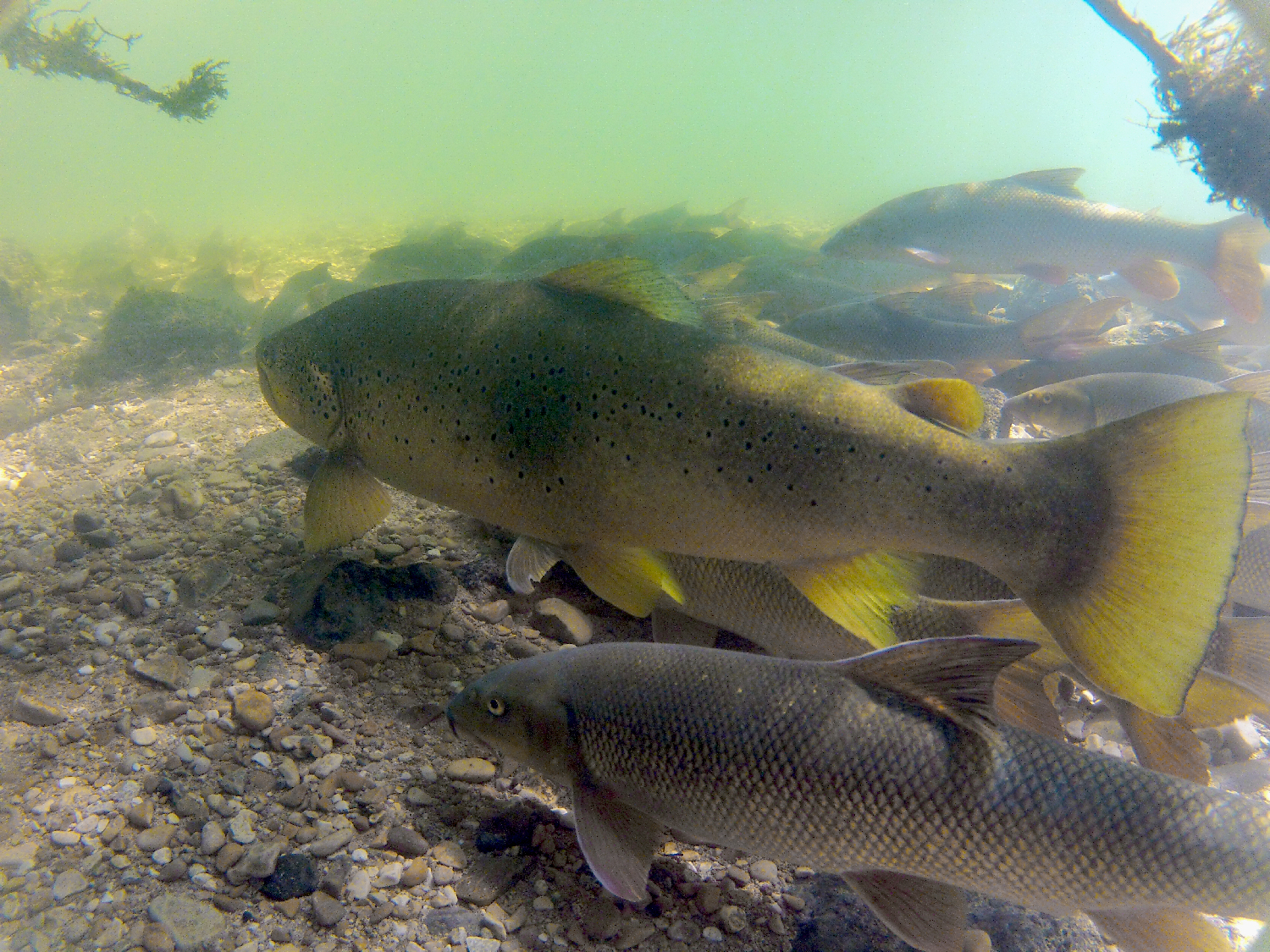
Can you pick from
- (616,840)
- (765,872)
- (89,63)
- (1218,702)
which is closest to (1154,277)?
(1218,702)

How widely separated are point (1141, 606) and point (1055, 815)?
0.59m

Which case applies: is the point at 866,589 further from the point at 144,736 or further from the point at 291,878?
the point at 144,736

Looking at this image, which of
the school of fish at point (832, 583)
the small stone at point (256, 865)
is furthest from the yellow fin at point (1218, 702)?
the small stone at point (256, 865)

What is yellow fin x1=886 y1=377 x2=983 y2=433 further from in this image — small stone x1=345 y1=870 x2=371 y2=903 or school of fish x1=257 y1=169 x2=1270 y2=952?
small stone x1=345 y1=870 x2=371 y2=903

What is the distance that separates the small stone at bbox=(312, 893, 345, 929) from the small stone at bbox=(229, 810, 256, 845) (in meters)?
0.29

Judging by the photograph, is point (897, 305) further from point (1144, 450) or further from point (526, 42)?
point (526, 42)

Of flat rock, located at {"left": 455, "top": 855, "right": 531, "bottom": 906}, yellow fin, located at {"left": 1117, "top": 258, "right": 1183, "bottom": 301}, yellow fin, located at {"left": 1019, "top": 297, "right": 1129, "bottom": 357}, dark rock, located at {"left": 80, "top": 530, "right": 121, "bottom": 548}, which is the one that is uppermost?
yellow fin, located at {"left": 1117, "top": 258, "right": 1183, "bottom": 301}

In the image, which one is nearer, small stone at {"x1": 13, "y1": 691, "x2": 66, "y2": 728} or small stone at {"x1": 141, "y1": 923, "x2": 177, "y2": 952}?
small stone at {"x1": 141, "y1": 923, "x2": 177, "y2": 952}

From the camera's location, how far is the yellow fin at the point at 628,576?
6.93 ft

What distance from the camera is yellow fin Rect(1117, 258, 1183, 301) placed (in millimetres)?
6691

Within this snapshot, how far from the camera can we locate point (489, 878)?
74.1 inches

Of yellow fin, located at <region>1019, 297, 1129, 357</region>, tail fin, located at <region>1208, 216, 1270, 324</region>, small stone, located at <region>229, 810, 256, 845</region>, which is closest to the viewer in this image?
small stone, located at <region>229, 810, 256, 845</region>

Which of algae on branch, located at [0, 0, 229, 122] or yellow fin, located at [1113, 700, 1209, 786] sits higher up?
algae on branch, located at [0, 0, 229, 122]

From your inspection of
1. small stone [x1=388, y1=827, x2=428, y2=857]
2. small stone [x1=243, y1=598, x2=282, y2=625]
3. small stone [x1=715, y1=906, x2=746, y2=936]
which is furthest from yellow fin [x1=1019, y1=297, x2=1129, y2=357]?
small stone [x1=243, y1=598, x2=282, y2=625]
